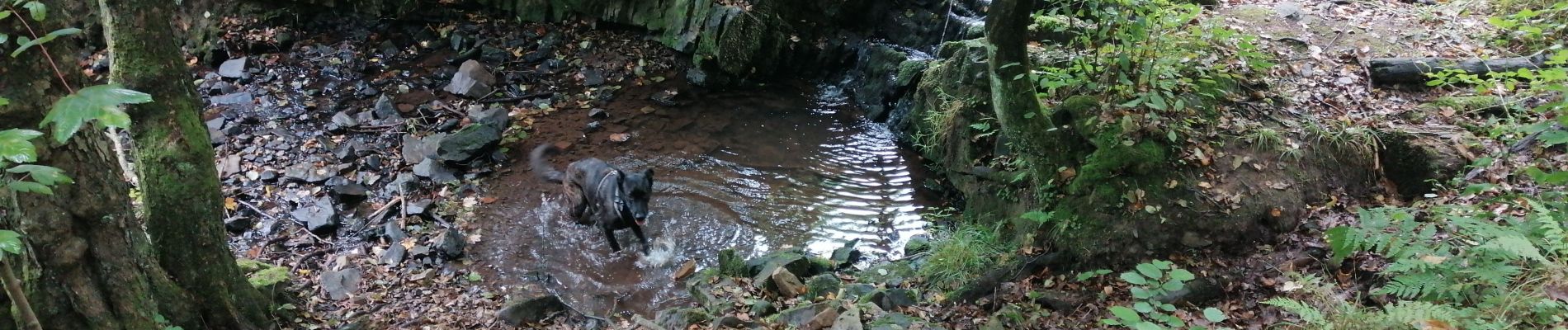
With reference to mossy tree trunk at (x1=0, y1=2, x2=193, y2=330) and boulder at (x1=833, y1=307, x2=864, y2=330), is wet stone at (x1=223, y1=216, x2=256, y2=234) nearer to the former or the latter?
mossy tree trunk at (x1=0, y1=2, x2=193, y2=330)

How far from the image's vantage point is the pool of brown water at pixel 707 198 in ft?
20.3

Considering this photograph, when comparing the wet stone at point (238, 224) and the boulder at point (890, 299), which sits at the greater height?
the boulder at point (890, 299)

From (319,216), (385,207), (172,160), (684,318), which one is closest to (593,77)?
(385,207)

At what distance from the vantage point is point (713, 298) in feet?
17.9

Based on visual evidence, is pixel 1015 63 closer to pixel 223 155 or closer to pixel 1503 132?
pixel 1503 132

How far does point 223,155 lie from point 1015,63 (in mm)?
7517

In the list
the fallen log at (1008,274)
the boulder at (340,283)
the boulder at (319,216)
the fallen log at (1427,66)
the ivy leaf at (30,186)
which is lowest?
the boulder at (319,216)

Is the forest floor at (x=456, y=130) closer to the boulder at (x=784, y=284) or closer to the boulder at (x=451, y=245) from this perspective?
the boulder at (x=451, y=245)

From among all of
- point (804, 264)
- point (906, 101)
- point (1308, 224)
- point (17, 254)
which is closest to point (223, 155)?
point (17, 254)

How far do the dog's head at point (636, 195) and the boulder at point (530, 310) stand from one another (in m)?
1.07

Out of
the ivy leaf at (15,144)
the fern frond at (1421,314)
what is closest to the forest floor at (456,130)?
the fern frond at (1421,314)

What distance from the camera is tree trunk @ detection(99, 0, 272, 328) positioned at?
3.74m

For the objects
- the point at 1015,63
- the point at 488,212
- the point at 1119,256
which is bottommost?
the point at 488,212

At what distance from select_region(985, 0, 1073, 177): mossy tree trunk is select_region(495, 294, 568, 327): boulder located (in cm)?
334
